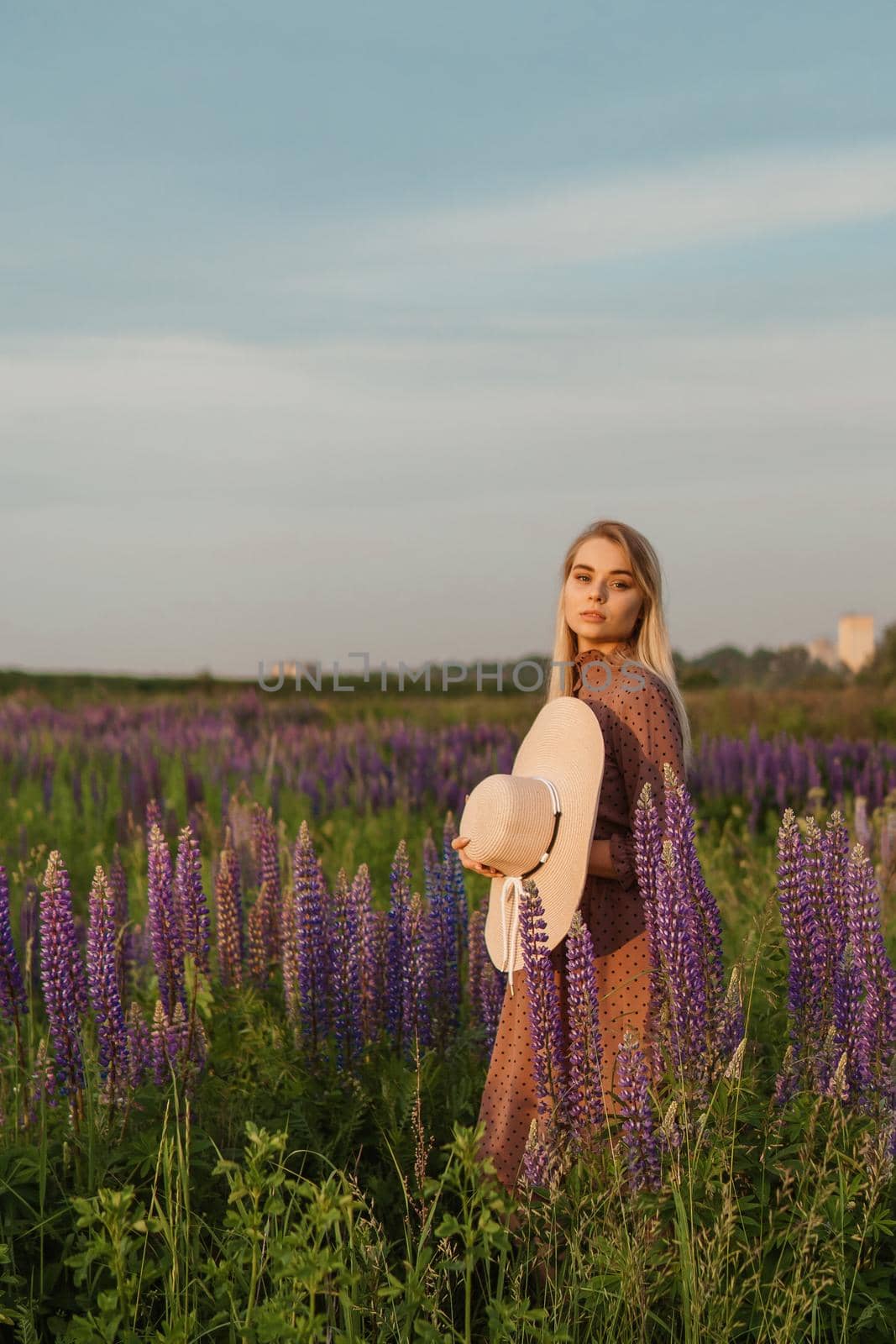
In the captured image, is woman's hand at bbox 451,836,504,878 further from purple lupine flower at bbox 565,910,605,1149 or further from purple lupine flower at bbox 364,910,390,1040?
purple lupine flower at bbox 364,910,390,1040

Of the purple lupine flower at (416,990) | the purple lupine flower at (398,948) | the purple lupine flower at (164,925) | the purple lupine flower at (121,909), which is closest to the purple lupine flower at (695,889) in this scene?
the purple lupine flower at (416,990)

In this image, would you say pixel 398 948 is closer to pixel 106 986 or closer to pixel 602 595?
pixel 106 986

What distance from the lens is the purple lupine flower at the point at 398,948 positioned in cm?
494

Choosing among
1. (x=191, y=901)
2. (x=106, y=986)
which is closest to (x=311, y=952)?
(x=191, y=901)

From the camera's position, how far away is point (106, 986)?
14.0 ft

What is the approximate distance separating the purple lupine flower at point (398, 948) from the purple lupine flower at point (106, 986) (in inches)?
42.2

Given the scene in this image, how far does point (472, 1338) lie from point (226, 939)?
201cm

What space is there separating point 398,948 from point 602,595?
151 centimetres

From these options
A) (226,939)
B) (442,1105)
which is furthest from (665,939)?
(226,939)

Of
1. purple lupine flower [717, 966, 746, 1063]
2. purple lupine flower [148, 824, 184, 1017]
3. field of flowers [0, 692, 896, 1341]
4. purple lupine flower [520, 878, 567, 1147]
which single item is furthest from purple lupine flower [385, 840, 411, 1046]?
purple lupine flower [717, 966, 746, 1063]

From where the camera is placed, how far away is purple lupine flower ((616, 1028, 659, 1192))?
353cm

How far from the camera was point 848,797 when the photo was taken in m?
12.2

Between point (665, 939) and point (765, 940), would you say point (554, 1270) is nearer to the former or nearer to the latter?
point (665, 939)

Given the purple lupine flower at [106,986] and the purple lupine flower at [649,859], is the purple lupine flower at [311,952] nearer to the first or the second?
the purple lupine flower at [106,986]
